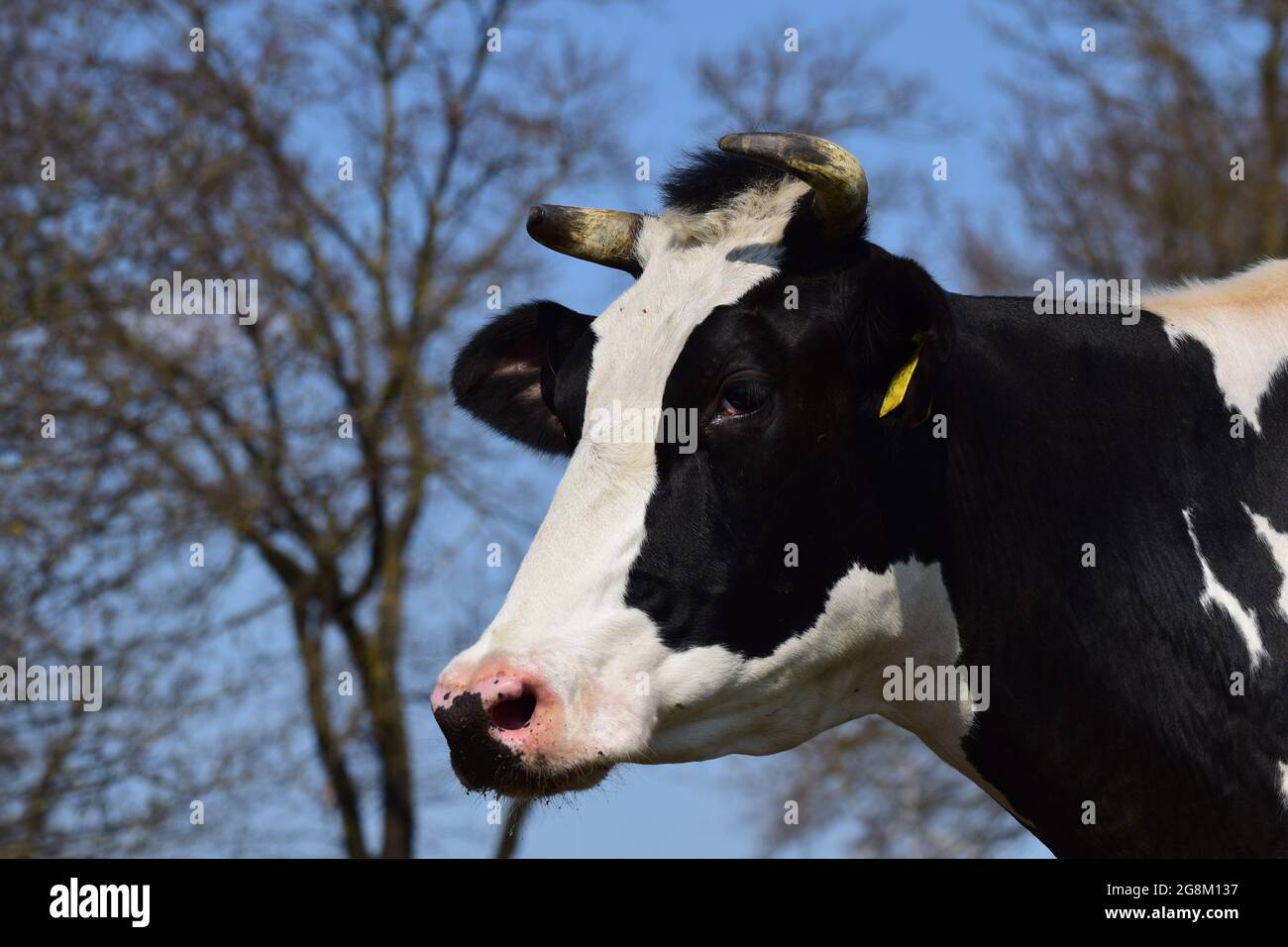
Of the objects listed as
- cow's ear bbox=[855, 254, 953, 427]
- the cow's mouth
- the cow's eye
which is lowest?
the cow's mouth

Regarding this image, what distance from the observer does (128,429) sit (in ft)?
46.9

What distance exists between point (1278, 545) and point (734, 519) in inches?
Result: 51.1

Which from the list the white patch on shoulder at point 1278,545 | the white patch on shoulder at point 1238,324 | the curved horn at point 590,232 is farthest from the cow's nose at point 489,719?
the white patch on shoulder at point 1238,324

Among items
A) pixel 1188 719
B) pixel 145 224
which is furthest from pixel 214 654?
pixel 1188 719

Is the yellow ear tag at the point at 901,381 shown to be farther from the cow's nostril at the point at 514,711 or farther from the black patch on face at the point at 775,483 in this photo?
the cow's nostril at the point at 514,711

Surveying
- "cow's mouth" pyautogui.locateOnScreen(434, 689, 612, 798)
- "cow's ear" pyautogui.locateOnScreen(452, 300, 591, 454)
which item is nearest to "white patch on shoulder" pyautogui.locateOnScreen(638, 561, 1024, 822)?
"cow's mouth" pyautogui.locateOnScreen(434, 689, 612, 798)

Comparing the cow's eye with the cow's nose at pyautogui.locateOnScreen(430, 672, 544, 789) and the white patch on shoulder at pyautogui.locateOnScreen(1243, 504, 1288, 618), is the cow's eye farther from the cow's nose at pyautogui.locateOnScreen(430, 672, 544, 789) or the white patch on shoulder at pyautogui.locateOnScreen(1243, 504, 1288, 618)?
the white patch on shoulder at pyautogui.locateOnScreen(1243, 504, 1288, 618)

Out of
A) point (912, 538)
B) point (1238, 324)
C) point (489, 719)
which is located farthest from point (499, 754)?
point (1238, 324)

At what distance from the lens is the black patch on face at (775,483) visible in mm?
3941

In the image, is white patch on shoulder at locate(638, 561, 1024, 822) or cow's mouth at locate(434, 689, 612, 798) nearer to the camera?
cow's mouth at locate(434, 689, 612, 798)

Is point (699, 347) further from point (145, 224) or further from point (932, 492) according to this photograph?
point (145, 224)

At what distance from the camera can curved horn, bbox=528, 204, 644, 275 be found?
15.8ft

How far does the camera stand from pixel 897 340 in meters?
4.11

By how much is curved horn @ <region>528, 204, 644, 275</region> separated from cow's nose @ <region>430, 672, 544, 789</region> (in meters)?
1.50
